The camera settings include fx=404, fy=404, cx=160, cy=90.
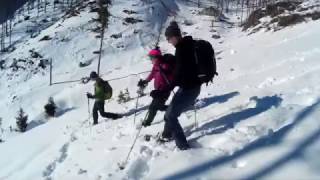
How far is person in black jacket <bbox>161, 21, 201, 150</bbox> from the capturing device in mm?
5410

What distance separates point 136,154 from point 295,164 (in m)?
2.49

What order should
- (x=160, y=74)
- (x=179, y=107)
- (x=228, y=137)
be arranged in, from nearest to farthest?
(x=179, y=107) → (x=228, y=137) → (x=160, y=74)

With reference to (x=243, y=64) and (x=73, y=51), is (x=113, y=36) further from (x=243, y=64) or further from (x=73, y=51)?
(x=243, y=64)

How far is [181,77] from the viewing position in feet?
18.2

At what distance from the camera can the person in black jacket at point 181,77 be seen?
213 inches

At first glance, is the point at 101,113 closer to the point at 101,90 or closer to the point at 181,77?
the point at 101,90

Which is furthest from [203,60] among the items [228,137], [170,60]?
[170,60]

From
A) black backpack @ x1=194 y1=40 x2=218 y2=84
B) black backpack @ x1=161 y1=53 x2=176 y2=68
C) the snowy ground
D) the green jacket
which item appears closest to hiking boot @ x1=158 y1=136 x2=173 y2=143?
the snowy ground

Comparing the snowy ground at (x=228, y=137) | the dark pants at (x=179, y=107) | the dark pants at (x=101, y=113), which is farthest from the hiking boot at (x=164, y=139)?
the dark pants at (x=101, y=113)

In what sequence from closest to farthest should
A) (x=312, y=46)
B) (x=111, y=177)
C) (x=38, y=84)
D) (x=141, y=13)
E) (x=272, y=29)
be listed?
(x=111, y=177) → (x=312, y=46) → (x=272, y=29) → (x=38, y=84) → (x=141, y=13)

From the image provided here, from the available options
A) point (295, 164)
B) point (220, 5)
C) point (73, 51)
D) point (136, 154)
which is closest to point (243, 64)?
point (136, 154)

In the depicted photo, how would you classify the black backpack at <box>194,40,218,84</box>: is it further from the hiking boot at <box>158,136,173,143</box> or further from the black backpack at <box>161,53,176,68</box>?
the black backpack at <box>161,53,176,68</box>

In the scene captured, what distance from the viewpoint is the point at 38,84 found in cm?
3678

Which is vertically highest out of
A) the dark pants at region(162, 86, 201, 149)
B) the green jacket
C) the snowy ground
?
the dark pants at region(162, 86, 201, 149)
